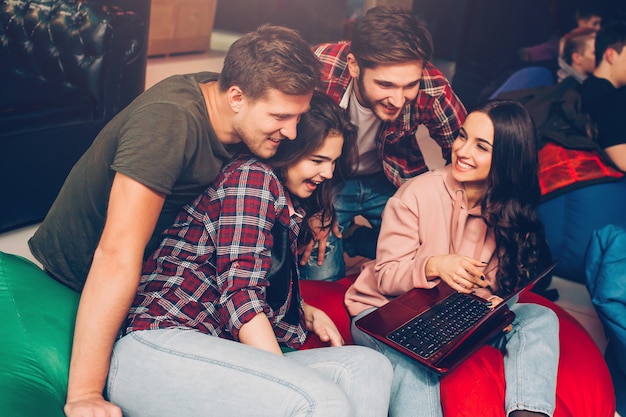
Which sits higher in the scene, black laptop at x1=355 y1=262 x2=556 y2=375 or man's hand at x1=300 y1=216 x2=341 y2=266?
black laptop at x1=355 y1=262 x2=556 y2=375

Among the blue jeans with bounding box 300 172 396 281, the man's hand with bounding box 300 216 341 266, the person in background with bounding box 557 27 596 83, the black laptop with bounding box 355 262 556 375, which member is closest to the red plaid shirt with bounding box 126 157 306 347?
the black laptop with bounding box 355 262 556 375

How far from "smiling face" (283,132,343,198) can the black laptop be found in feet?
1.12

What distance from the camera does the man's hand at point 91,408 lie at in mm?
1160

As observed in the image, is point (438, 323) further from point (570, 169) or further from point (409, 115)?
point (570, 169)

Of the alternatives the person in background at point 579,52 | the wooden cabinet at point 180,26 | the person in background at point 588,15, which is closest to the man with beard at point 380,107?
the person in background at point 579,52

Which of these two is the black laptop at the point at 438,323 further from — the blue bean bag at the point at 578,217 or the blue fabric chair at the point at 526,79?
the blue fabric chair at the point at 526,79

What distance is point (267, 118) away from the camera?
1.37m

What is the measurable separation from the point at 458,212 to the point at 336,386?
2.22 feet

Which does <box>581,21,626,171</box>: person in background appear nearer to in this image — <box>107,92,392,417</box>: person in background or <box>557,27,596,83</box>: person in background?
<box>557,27,596,83</box>: person in background

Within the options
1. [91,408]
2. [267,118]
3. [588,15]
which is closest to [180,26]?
[588,15]

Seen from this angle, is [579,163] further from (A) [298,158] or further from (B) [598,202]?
(A) [298,158]

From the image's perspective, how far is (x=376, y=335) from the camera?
1.44 metres

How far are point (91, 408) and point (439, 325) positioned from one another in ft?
2.54

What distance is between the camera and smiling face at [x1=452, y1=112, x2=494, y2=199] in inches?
64.6
